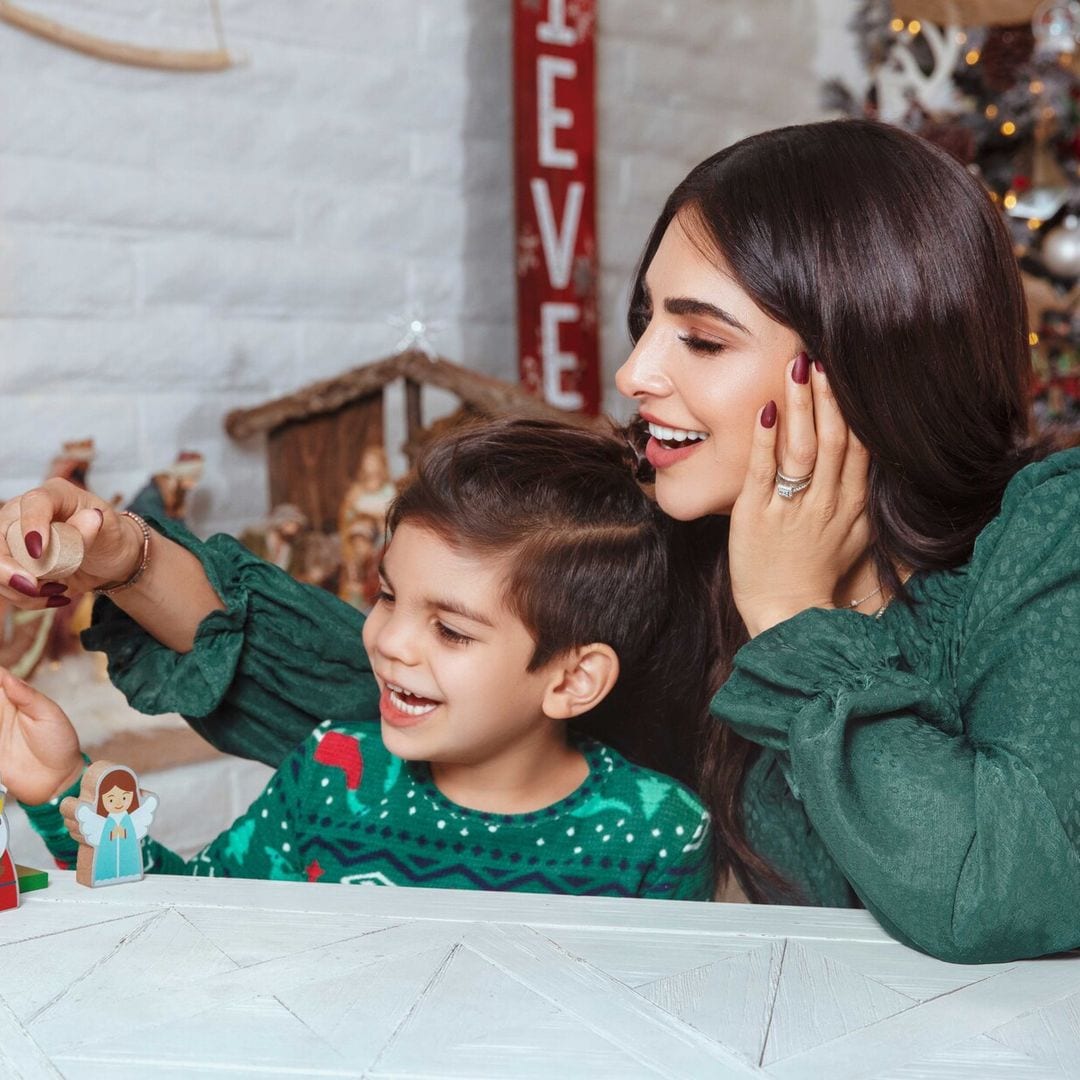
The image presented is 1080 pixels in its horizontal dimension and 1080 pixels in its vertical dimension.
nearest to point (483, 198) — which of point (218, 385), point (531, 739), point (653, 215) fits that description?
point (653, 215)

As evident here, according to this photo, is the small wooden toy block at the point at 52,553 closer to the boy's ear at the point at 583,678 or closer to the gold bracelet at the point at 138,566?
the gold bracelet at the point at 138,566

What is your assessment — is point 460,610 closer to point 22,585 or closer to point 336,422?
point 22,585

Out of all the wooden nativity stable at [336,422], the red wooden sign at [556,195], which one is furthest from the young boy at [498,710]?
the red wooden sign at [556,195]

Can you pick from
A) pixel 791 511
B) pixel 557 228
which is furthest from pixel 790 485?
pixel 557 228

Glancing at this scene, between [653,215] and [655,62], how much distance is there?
0.30 metres

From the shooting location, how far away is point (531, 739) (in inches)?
45.8

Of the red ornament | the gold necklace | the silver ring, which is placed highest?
the silver ring

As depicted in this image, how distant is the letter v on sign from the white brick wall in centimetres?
9

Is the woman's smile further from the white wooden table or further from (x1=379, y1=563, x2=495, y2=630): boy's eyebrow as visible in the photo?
the white wooden table

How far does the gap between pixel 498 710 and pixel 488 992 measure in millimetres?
465

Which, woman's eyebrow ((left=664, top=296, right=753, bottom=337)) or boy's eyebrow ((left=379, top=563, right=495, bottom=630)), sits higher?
woman's eyebrow ((left=664, top=296, right=753, bottom=337))

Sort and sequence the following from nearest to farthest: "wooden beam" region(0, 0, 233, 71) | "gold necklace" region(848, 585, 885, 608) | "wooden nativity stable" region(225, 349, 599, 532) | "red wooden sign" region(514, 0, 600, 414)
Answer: "gold necklace" region(848, 585, 885, 608), "wooden beam" region(0, 0, 233, 71), "wooden nativity stable" region(225, 349, 599, 532), "red wooden sign" region(514, 0, 600, 414)

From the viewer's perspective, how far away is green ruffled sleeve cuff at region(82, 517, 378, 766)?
46.5 inches

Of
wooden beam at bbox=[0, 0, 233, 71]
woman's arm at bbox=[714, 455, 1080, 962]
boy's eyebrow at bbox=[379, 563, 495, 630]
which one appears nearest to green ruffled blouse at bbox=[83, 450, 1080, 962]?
woman's arm at bbox=[714, 455, 1080, 962]
